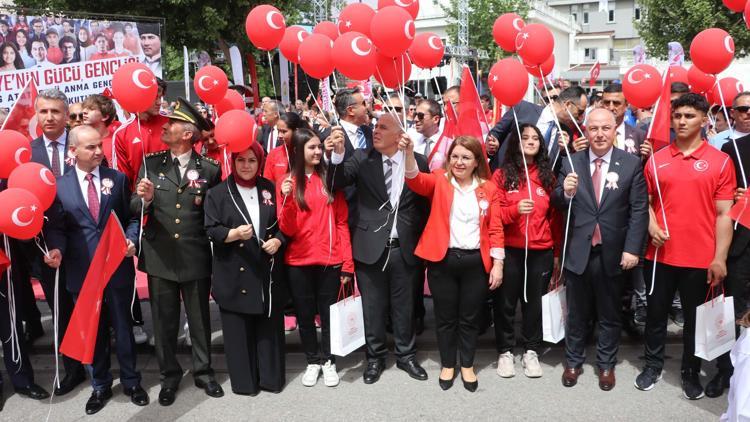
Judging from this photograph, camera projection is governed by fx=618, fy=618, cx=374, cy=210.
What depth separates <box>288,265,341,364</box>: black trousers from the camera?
4633 millimetres

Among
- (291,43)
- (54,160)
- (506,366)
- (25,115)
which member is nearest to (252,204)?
(291,43)

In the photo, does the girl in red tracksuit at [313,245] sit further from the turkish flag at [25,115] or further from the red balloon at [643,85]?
the red balloon at [643,85]

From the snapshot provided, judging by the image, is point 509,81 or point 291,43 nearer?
point 509,81

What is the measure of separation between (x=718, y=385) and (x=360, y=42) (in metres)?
3.51

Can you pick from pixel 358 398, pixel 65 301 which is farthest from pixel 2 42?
pixel 358 398

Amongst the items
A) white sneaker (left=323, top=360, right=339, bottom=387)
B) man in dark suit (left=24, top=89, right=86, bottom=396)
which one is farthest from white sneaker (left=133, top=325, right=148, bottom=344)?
white sneaker (left=323, top=360, right=339, bottom=387)

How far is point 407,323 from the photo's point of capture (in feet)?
15.9

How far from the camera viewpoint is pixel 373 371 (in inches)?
188

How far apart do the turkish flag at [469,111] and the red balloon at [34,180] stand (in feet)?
9.54

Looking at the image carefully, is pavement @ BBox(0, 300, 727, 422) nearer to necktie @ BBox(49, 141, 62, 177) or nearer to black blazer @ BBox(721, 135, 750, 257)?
black blazer @ BBox(721, 135, 750, 257)

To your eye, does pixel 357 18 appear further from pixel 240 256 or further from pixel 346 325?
pixel 346 325

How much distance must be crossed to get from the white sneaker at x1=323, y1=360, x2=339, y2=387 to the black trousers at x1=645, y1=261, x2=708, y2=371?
7.68 ft

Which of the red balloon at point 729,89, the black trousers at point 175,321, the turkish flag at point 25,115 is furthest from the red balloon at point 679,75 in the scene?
the turkish flag at point 25,115

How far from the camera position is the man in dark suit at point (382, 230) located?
15.1 feet
